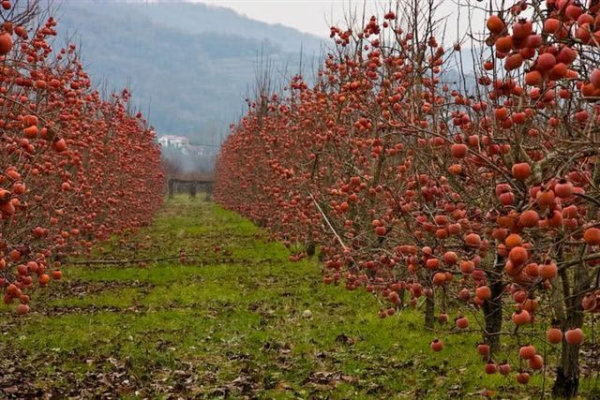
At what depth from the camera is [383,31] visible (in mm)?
12305

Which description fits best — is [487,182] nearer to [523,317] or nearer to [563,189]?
[523,317]

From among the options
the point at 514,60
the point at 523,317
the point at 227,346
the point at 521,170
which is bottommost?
the point at 227,346

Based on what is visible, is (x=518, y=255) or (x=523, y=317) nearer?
(x=518, y=255)

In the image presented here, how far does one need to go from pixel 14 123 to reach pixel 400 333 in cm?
591

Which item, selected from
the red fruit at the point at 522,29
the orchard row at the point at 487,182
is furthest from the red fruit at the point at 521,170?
the red fruit at the point at 522,29

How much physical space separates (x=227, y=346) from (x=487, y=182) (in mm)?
4400

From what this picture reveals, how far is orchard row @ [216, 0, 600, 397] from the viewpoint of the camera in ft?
9.64

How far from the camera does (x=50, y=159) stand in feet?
33.9

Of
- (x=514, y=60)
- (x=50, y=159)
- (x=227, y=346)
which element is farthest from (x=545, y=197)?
(x=50, y=159)

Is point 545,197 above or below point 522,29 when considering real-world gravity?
below

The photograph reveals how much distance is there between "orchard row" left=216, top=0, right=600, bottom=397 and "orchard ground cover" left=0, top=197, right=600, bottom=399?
575mm

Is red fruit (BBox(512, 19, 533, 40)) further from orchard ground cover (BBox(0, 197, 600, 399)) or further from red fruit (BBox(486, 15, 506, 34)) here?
orchard ground cover (BBox(0, 197, 600, 399))

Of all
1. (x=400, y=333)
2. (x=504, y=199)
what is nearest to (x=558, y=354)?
(x=400, y=333)

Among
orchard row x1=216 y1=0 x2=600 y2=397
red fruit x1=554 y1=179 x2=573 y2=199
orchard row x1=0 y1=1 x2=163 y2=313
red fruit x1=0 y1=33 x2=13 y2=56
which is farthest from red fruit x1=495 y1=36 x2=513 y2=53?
red fruit x1=0 y1=33 x2=13 y2=56
